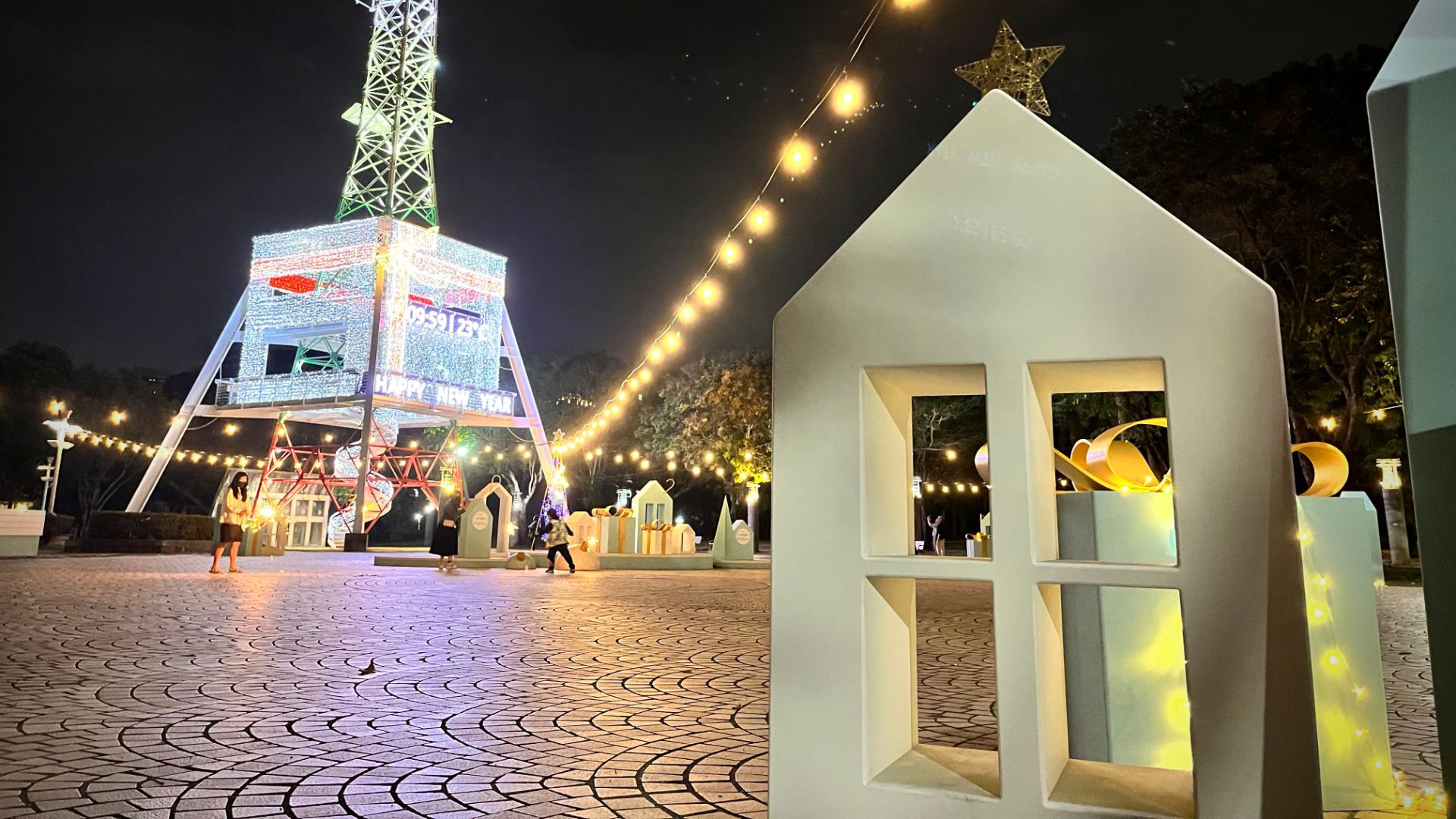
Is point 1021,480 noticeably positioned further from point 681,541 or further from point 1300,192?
point 681,541

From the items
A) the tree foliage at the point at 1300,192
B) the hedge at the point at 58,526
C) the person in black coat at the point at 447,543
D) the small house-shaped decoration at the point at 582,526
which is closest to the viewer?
the tree foliage at the point at 1300,192

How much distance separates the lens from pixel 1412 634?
738 cm

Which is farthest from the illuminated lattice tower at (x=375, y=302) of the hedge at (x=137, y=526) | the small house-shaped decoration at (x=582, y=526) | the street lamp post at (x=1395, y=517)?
the street lamp post at (x=1395, y=517)

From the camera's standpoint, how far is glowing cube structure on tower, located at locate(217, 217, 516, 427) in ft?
89.5

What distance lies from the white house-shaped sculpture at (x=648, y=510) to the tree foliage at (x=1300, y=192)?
12888 millimetres

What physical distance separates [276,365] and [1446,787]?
1368 inches

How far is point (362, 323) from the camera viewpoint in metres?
27.4

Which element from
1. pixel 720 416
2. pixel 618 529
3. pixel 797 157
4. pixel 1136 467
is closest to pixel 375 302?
pixel 720 416

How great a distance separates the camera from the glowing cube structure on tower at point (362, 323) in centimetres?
2727

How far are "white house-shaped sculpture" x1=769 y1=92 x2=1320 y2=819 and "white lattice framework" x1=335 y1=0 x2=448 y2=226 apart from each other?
2948 centimetres

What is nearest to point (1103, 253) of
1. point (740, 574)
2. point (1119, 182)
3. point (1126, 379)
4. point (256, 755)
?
point (1119, 182)

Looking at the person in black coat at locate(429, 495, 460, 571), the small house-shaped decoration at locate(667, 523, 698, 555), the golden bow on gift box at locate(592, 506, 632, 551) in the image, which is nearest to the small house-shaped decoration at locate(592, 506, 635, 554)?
the golden bow on gift box at locate(592, 506, 632, 551)

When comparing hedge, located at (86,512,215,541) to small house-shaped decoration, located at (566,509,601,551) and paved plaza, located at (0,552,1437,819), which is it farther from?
paved plaza, located at (0,552,1437,819)

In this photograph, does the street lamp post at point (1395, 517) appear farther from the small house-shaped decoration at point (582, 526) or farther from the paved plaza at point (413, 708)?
the small house-shaped decoration at point (582, 526)
